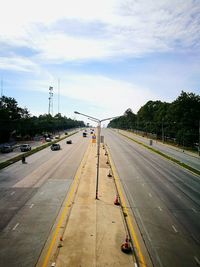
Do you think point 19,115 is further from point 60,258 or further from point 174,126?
point 60,258

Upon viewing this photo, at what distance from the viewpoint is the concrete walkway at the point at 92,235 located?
43.9 ft

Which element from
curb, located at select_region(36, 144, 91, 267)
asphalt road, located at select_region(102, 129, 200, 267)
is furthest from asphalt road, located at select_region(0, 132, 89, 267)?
asphalt road, located at select_region(102, 129, 200, 267)

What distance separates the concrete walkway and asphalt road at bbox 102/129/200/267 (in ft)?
5.96

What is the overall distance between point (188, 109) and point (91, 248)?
77194 millimetres

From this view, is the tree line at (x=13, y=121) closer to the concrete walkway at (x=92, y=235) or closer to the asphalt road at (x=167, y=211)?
the asphalt road at (x=167, y=211)

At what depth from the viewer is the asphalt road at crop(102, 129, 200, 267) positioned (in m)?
14.9

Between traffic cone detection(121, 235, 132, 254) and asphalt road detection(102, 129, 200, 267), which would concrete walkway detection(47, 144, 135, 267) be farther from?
asphalt road detection(102, 129, 200, 267)

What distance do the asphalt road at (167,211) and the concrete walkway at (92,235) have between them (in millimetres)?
1818

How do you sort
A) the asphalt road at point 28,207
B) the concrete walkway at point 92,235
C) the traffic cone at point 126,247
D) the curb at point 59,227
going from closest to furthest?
the concrete walkway at point 92,235 < the curb at point 59,227 < the traffic cone at point 126,247 < the asphalt road at point 28,207

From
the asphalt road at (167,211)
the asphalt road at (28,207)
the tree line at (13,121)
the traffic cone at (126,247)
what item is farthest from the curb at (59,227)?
the tree line at (13,121)

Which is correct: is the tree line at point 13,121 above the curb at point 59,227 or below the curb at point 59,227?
above

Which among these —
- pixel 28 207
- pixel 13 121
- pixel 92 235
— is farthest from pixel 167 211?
pixel 13 121

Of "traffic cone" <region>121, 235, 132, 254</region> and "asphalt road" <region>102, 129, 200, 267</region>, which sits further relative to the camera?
"asphalt road" <region>102, 129, 200, 267</region>

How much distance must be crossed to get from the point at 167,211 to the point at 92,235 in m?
8.33
